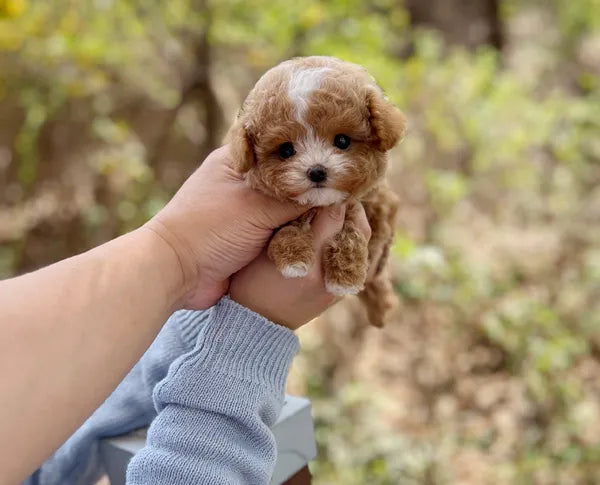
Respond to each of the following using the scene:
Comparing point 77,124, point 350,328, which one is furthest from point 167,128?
point 350,328

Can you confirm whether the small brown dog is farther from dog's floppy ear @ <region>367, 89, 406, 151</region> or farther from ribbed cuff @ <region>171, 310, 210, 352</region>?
ribbed cuff @ <region>171, 310, 210, 352</region>

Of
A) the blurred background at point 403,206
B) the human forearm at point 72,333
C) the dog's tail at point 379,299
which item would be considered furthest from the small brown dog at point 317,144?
the blurred background at point 403,206

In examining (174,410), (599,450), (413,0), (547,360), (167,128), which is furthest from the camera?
(413,0)

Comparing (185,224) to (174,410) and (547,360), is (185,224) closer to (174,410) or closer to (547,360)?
(174,410)

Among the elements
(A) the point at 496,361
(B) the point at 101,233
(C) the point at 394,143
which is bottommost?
(A) the point at 496,361

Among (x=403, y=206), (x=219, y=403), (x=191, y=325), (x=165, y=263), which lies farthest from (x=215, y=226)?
(x=403, y=206)

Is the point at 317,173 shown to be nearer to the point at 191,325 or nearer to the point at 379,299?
the point at 191,325

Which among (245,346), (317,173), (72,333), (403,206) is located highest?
(317,173)
